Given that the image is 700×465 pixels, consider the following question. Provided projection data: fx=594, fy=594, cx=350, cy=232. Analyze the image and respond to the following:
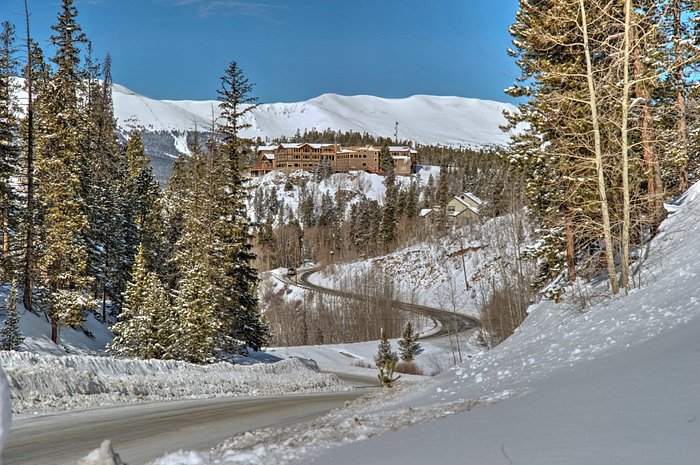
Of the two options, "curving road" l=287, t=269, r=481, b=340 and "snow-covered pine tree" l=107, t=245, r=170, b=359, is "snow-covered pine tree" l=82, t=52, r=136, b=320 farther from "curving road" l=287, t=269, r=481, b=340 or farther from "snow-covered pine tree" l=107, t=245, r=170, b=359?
"curving road" l=287, t=269, r=481, b=340

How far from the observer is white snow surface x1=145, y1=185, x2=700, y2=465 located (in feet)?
14.4

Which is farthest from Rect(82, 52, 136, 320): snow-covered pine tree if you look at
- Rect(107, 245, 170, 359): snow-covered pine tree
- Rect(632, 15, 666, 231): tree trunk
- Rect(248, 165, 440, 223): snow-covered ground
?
Rect(248, 165, 440, 223): snow-covered ground

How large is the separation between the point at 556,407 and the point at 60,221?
98.0 ft

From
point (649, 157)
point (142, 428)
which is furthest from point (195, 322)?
point (649, 157)

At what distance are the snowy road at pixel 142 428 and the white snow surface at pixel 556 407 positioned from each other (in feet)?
6.18

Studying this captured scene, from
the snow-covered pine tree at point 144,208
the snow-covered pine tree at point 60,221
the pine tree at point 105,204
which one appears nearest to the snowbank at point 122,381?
the snow-covered pine tree at point 60,221

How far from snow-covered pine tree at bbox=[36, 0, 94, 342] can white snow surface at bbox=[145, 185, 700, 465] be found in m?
22.8

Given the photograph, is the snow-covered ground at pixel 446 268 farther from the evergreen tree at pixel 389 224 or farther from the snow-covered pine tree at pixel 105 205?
the snow-covered pine tree at pixel 105 205

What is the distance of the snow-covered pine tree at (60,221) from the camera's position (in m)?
29.4

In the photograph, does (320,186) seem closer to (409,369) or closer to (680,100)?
(409,369)

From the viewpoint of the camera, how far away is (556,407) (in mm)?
5766

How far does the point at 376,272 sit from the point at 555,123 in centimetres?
7443

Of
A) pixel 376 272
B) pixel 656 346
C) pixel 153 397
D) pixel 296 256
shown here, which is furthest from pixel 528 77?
pixel 296 256

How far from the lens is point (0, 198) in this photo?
2817 centimetres
